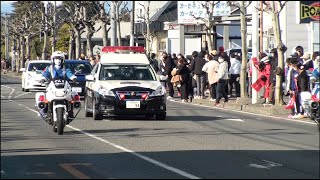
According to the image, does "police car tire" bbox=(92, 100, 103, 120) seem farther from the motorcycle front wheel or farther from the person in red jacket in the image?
the person in red jacket

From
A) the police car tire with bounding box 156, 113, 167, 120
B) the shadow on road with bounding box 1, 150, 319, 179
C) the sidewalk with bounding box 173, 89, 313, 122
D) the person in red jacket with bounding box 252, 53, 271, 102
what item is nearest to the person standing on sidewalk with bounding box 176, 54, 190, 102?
the sidewalk with bounding box 173, 89, 313, 122

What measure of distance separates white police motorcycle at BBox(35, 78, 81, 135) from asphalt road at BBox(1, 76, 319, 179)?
32 cm

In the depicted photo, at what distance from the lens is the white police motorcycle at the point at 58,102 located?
16.2 metres

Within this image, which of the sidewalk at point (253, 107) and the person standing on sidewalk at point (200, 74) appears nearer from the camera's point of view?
the sidewalk at point (253, 107)

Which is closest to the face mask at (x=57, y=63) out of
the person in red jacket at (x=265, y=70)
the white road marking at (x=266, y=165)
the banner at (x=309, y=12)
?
the white road marking at (x=266, y=165)

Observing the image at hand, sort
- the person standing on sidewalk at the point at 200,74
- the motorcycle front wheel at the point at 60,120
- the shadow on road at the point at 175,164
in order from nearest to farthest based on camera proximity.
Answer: the shadow on road at the point at 175,164, the motorcycle front wheel at the point at 60,120, the person standing on sidewalk at the point at 200,74

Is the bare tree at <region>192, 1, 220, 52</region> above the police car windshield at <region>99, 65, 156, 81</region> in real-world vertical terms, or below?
above

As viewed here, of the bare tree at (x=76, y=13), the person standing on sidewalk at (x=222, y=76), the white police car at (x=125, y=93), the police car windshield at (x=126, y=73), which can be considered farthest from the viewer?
the bare tree at (x=76, y=13)

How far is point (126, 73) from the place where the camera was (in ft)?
67.1

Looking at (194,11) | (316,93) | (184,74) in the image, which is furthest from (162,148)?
(194,11)

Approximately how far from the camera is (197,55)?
2928cm

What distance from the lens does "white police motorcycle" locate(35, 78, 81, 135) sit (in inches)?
639

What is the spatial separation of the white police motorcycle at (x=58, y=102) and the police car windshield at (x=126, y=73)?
3554 millimetres

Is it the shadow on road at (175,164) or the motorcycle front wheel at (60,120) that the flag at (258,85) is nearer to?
the motorcycle front wheel at (60,120)
